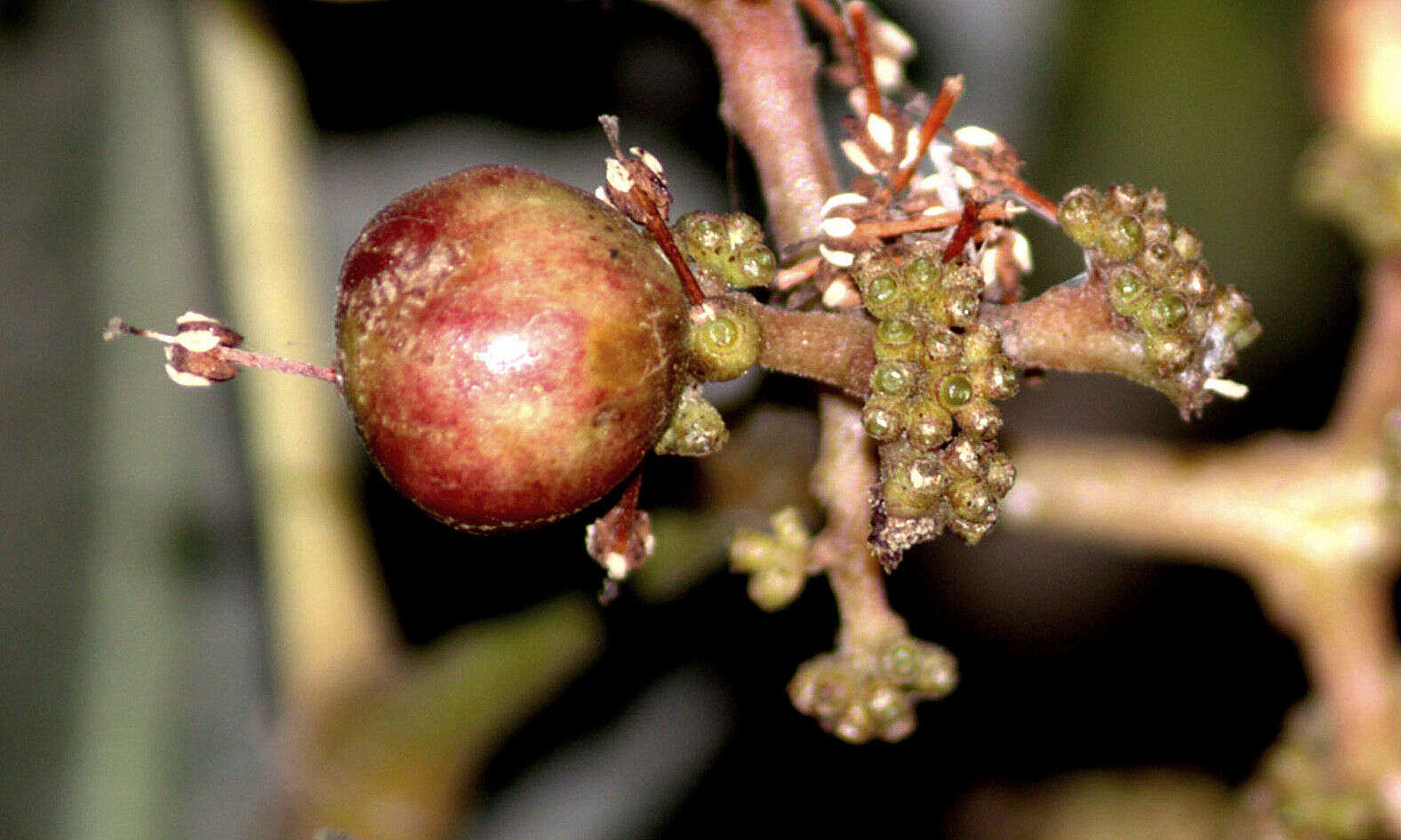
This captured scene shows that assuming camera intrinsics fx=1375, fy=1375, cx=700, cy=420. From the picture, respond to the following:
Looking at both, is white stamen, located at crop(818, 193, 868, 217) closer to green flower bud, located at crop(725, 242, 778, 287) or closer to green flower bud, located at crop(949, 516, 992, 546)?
green flower bud, located at crop(725, 242, 778, 287)

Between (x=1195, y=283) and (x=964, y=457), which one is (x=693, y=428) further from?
(x=1195, y=283)

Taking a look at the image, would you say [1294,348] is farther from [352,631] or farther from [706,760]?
[352,631]

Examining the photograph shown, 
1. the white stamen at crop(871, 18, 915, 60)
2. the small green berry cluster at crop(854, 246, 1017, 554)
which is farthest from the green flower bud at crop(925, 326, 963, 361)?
the white stamen at crop(871, 18, 915, 60)

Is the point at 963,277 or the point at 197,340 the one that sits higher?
the point at 963,277

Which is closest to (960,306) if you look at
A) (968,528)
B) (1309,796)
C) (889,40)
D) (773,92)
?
(968,528)

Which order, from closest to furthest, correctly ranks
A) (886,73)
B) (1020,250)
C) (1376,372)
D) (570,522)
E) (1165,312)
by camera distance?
(1165,312)
(1020,250)
(886,73)
(1376,372)
(570,522)

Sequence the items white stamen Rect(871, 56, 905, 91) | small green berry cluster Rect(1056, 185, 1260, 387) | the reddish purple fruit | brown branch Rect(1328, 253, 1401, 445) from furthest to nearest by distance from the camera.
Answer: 1. brown branch Rect(1328, 253, 1401, 445)
2. white stamen Rect(871, 56, 905, 91)
3. small green berry cluster Rect(1056, 185, 1260, 387)
4. the reddish purple fruit

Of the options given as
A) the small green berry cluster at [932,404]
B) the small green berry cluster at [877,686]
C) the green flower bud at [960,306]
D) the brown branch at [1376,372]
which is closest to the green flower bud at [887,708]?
the small green berry cluster at [877,686]
